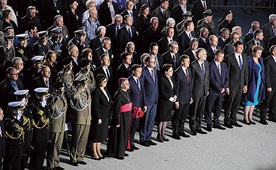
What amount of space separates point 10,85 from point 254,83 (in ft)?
19.2

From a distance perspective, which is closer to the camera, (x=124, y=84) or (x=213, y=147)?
(x=124, y=84)

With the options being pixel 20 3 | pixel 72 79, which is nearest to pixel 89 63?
pixel 72 79

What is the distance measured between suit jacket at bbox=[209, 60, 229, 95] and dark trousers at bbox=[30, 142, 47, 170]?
4.51 metres

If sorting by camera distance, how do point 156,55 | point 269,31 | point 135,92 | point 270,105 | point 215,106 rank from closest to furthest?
point 135,92 < point 156,55 < point 215,106 < point 270,105 < point 269,31

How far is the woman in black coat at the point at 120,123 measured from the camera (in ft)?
46.1

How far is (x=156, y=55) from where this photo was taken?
15.5 metres

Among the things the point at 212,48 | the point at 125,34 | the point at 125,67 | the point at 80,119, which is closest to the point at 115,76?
the point at 125,67

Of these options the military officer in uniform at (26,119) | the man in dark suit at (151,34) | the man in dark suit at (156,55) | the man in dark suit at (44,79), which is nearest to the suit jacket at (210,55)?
the man in dark suit at (151,34)

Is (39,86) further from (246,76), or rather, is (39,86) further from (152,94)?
(246,76)

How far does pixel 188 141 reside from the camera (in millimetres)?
15289

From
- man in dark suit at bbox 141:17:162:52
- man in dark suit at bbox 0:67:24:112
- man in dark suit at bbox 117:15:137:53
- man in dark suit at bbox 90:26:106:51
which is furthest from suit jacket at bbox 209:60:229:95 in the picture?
man in dark suit at bbox 0:67:24:112

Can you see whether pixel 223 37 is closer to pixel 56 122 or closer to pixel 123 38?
pixel 123 38

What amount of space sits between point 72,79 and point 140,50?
323 cm

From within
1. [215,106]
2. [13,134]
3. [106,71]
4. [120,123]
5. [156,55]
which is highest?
[156,55]
